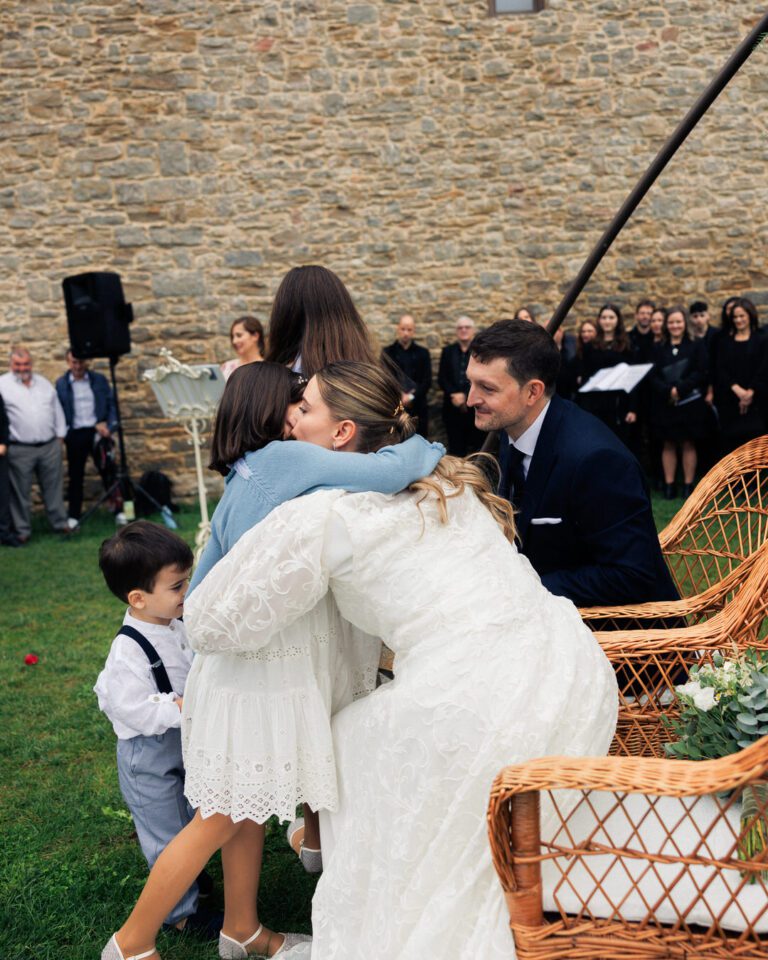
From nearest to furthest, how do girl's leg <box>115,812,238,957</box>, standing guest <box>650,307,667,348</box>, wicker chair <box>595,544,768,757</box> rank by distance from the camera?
girl's leg <box>115,812,238,957</box> < wicker chair <box>595,544,768,757</box> < standing guest <box>650,307,667,348</box>

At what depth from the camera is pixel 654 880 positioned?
199cm

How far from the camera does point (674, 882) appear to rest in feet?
6.16

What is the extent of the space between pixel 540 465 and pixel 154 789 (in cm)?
141

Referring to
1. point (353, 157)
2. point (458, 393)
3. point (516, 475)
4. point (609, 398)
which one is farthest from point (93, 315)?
point (516, 475)

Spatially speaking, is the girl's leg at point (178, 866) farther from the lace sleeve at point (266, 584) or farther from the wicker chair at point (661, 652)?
the wicker chair at point (661, 652)

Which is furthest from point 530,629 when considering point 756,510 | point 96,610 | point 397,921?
point 96,610

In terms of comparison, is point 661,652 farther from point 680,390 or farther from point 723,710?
point 680,390

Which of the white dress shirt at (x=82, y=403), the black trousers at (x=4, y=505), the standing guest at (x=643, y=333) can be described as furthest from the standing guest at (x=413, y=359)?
the black trousers at (x=4, y=505)

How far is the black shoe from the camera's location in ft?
9.35

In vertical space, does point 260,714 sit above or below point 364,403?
below

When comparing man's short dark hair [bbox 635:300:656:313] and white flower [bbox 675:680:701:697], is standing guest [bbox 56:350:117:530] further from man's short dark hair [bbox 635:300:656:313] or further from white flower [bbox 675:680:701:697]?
white flower [bbox 675:680:701:697]

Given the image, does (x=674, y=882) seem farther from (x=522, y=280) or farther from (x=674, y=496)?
(x=522, y=280)

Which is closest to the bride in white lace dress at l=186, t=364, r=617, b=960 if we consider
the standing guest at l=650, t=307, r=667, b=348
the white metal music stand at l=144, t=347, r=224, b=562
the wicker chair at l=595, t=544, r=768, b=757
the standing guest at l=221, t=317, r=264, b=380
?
the wicker chair at l=595, t=544, r=768, b=757

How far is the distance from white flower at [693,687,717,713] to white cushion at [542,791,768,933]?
251 mm
